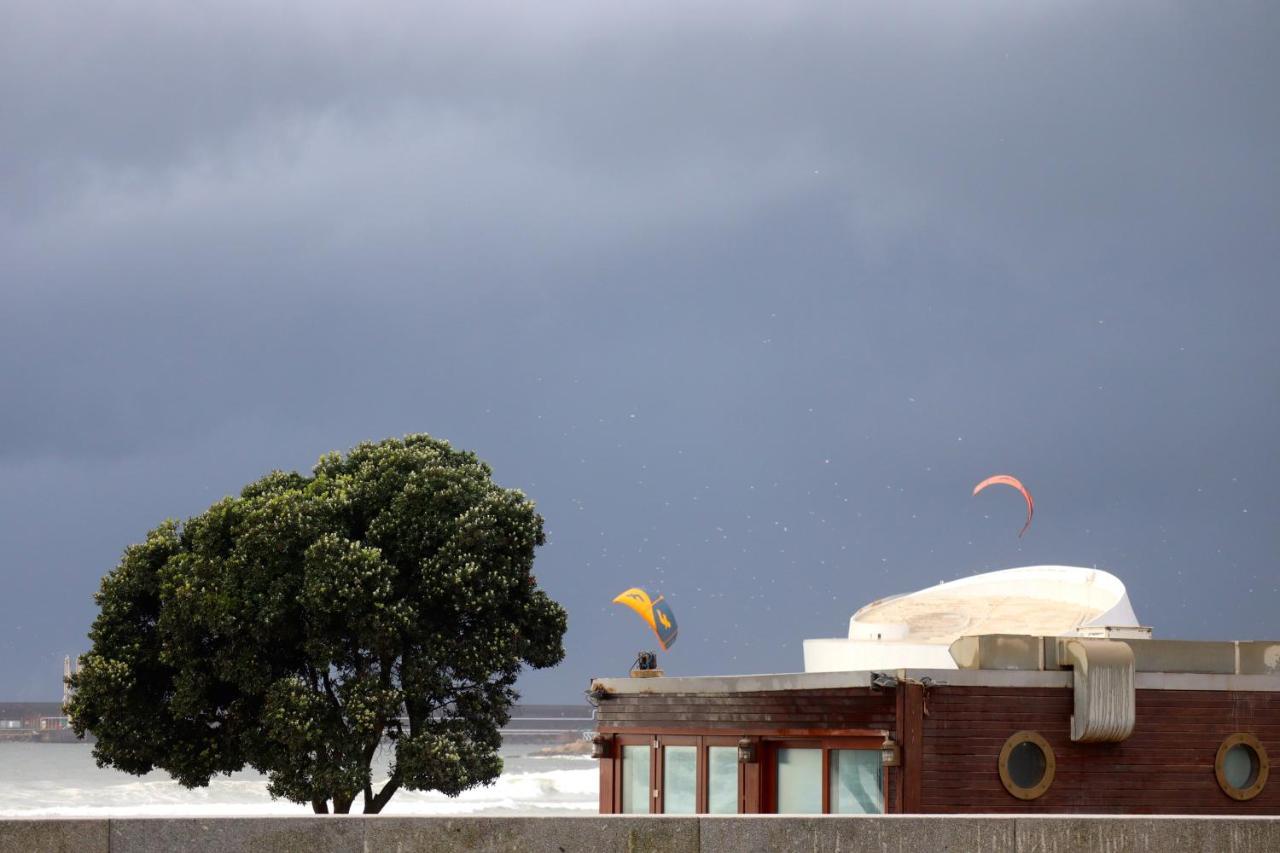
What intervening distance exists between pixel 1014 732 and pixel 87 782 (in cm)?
11185

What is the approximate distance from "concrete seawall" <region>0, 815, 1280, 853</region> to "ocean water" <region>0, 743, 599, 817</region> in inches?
2891

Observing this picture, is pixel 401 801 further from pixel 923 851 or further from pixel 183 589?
pixel 923 851

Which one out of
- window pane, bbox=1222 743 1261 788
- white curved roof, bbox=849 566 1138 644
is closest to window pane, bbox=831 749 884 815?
window pane, bbox=1222 743 1261 788

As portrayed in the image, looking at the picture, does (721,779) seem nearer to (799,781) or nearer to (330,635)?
(799,781)

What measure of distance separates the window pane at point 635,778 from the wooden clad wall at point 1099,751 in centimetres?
736

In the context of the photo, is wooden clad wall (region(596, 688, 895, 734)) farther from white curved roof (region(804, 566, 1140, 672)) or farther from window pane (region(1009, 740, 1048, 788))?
white curved roof (region(804, 566, 1140, 672))

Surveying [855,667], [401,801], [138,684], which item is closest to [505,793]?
[401,801]

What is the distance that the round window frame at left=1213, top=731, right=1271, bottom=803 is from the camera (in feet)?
69.8

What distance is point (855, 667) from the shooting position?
27.1 meters

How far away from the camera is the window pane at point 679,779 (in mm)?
24734

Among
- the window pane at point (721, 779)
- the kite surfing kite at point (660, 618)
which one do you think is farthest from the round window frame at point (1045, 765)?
the kite surfing kite at point (660, 618)

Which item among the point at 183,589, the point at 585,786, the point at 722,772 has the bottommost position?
the point at 585,786

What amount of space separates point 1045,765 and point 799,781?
3.71m

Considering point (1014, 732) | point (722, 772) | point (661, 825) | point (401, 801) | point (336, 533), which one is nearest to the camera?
point (661, 825)
